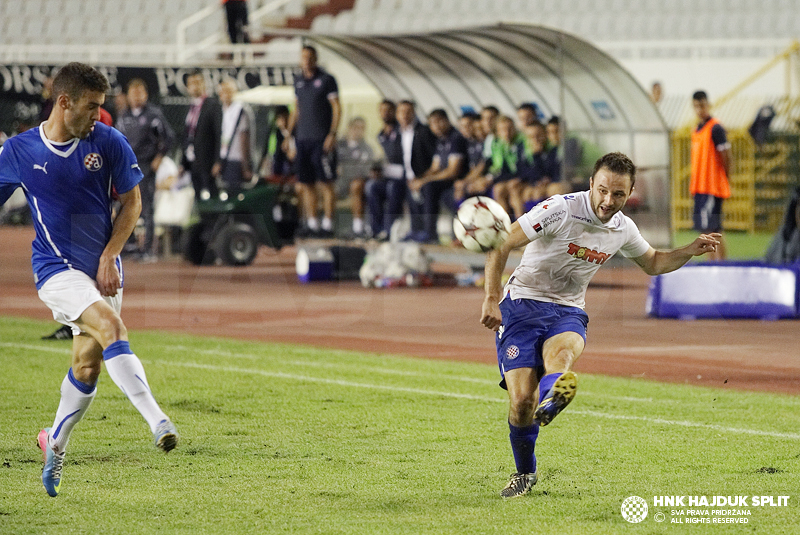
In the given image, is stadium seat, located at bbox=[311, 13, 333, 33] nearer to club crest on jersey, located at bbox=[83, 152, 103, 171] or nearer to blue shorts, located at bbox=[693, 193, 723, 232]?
blue shorts, located at bbox=[693, 193, 723, 232]

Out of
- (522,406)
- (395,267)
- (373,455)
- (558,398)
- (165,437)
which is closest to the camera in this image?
(165,437)

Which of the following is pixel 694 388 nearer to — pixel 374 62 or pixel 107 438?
pixel 107 438

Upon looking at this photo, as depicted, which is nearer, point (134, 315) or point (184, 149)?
point (134, 315)

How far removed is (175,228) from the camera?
21328 mm

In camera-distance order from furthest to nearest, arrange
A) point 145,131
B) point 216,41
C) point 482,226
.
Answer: point 216,41, point 145,131, point 482,226

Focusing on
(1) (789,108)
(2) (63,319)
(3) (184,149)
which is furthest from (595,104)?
(2) (63,319)

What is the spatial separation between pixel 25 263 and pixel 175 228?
2667mm

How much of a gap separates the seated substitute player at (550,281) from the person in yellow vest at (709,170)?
33.5 feet

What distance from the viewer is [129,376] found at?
5.45m

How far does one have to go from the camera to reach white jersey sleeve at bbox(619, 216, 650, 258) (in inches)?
247

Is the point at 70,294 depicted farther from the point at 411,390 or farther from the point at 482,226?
the point at 411,390

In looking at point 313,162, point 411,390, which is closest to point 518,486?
point 411,390

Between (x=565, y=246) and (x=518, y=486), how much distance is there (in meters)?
1.24

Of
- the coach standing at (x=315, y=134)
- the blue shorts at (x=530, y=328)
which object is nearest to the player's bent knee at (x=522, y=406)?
the blue shorts at (x=530, y=328)
